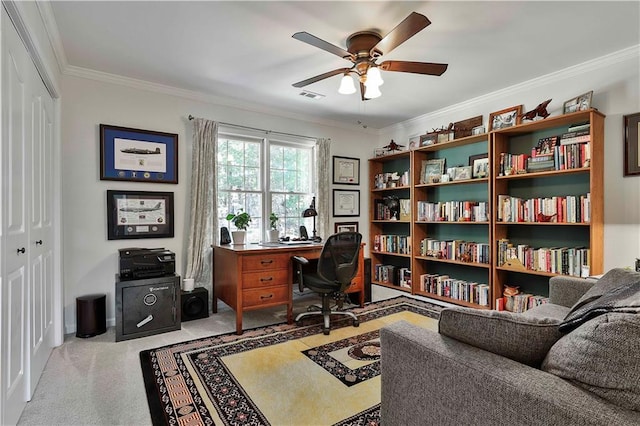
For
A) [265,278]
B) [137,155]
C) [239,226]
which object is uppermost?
[137,155]

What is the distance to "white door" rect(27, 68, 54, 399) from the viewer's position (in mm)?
1972

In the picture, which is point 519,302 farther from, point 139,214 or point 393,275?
point 139,214

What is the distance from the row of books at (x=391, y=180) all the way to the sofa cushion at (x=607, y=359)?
3.63 m

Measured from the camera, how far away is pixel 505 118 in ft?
11.3

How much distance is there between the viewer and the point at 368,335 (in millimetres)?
2832

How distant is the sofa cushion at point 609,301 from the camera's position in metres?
0.97

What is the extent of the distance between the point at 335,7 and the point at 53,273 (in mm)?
2971

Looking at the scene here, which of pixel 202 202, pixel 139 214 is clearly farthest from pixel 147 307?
pixel 202 202

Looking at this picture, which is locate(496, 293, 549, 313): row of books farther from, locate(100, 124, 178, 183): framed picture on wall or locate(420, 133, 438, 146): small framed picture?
locate(100, 124, 178, 183): framed picture on wall

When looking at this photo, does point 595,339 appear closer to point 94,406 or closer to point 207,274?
point 94,406

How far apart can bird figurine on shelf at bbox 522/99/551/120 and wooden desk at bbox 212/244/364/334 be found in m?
2.41

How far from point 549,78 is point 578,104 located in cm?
47

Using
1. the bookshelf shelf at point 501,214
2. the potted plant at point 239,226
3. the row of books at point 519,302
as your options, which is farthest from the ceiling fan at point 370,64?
the row of books at point 519,302

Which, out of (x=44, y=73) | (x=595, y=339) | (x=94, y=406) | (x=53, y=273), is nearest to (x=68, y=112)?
(x=44, y=73)
